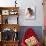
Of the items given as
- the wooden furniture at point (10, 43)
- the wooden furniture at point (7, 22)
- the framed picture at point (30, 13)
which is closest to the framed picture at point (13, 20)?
the wooden furniture at point (7, 22)

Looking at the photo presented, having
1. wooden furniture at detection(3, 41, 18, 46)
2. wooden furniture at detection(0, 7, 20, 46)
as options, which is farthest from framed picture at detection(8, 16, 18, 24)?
wooden furniture at detection(3, 41, 18, 46)

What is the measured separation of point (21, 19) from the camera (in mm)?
4641

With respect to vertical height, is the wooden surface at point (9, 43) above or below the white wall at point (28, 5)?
below

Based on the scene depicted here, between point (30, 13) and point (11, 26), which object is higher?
point (30, 13)

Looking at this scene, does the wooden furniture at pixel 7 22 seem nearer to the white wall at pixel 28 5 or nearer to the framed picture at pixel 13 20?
the framed picture at pixel 13 20

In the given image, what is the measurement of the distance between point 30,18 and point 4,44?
101 centimetres

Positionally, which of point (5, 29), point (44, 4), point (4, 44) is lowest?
point (4, 44)

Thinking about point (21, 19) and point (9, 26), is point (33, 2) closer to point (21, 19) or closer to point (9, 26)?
point (21, 19)

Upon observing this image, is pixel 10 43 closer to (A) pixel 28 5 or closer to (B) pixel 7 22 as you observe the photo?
(B) pixel 7 22

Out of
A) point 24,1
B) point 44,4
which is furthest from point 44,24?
point 24,1

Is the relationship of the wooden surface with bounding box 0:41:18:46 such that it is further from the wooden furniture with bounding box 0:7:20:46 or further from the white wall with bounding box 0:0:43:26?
the white wall with bounding box 0:0:43:26

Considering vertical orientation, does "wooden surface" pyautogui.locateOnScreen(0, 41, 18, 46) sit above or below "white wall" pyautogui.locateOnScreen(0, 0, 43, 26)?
below

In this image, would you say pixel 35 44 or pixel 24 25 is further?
pixel 24 25

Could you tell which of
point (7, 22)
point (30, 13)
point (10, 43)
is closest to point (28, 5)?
point (30, 13)
